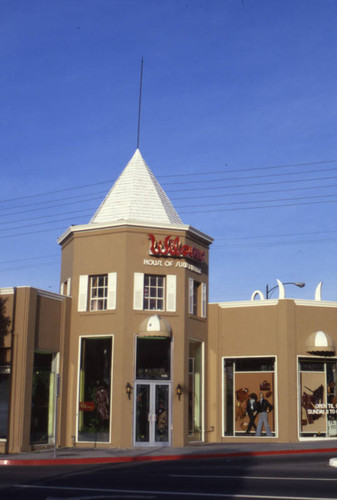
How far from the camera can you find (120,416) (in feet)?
90.8

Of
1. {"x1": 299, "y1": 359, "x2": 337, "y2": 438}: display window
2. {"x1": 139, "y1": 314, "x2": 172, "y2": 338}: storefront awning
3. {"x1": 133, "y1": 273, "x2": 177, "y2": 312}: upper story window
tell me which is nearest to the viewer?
{"x1": 139, "y1": 314, "x2": 172, "y2": 338}: storefront awning

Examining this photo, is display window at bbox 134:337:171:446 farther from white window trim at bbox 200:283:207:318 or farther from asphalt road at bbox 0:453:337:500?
asphalt road at bbox 0:453:337:500

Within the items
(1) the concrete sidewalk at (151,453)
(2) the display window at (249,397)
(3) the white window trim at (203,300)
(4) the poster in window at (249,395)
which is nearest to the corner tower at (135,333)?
(3) the white window trim at (203,300)

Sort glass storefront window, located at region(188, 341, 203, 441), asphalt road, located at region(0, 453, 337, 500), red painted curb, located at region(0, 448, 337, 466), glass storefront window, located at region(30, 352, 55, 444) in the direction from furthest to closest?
glass storefront window, located at region(188, 341, 203, 441) → glass storefront window, located at region(30, 352, 55, 444) → red painted curb, located at region(0, 448, 337, 466) → asphalt road, located at region(0, 453, 337, 500)

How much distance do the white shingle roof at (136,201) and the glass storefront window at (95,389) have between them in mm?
5158

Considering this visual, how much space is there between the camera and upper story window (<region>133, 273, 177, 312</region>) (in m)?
29.0

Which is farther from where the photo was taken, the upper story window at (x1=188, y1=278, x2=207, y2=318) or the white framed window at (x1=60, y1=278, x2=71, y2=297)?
the upper story window at (x1=188, y1=278, x2=207, y2=318)

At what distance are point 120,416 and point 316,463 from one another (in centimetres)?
978

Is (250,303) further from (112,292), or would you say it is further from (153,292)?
(112,292)

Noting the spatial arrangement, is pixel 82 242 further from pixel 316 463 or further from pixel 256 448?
pixel 316 463

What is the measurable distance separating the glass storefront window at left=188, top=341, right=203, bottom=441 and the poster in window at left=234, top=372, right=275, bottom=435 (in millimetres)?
1676

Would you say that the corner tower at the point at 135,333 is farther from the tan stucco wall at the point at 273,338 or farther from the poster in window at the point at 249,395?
the poster in window at the point at 249,395

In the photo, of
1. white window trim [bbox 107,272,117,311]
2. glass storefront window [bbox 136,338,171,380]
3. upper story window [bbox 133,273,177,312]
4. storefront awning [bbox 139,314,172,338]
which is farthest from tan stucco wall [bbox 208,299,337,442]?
white window trim [bbox 107,272,117,311]

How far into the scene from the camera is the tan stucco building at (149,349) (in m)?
27.5
